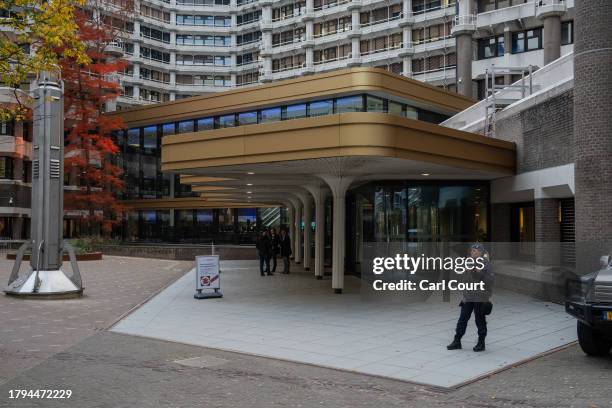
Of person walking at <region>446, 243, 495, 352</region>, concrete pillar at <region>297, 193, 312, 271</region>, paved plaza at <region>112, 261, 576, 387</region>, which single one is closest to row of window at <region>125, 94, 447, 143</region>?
concrete pillar at <region>297, 193, 312, 271</region>

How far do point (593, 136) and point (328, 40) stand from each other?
5183cm

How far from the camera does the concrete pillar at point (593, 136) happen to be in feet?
52.4

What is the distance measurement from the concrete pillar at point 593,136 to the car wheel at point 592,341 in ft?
17.6

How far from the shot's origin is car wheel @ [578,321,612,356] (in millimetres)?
10820

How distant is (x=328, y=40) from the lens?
65625 mm

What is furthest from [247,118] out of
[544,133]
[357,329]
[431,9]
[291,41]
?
[357,329]

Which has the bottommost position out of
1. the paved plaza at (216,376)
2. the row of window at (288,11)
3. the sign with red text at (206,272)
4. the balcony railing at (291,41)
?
→ the paved plaza at (216,376)

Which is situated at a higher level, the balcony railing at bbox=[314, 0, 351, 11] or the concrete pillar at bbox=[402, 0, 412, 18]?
the balcony railing at bbox=[314, 0, 351, 11]

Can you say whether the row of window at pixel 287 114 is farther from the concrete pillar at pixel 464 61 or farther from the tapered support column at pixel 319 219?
the tapered support column at pixel 319 219

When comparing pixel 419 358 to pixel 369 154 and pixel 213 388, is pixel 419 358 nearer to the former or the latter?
pixel 213 388

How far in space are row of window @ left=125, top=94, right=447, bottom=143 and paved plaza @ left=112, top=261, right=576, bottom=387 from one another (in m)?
18.5

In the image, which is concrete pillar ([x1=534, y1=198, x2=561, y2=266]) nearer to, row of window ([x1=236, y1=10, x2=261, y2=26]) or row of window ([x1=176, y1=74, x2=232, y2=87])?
row of window ([x1=236, y1=10, x2=261, y2=26])

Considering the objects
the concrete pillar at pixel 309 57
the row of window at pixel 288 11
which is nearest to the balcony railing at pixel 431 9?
the concrete pillar at pixel 309 57

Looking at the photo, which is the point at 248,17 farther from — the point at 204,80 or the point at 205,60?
the point at 204,80
